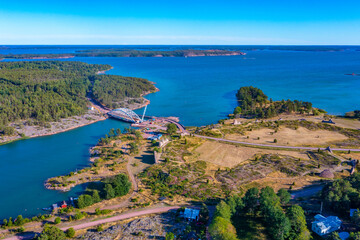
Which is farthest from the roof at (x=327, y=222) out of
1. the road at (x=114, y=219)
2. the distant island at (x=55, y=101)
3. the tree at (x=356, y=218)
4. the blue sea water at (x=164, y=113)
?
the distant island at (x=55, y=101)

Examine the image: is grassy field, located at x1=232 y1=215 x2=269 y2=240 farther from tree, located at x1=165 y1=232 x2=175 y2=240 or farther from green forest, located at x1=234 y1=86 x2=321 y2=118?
green forest, located at x1=234 y1=86 x2=321 y2=118

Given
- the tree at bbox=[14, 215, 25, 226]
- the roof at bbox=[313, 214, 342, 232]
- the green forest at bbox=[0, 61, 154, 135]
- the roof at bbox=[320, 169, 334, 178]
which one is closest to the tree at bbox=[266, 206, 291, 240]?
the roof at bbox=[313, 214, 342, 232]

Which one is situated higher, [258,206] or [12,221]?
[258,206]

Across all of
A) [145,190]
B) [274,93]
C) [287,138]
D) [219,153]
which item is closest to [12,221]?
[145,190]

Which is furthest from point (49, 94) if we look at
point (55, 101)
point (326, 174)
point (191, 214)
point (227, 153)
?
point (326, 174)

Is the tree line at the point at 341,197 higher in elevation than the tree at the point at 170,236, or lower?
higher

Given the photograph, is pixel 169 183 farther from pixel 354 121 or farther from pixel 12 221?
pixel 354 121

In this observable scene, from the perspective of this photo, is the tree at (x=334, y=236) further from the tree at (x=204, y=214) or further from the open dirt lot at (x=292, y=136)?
the open dirt lot at (x=292, y=136)
